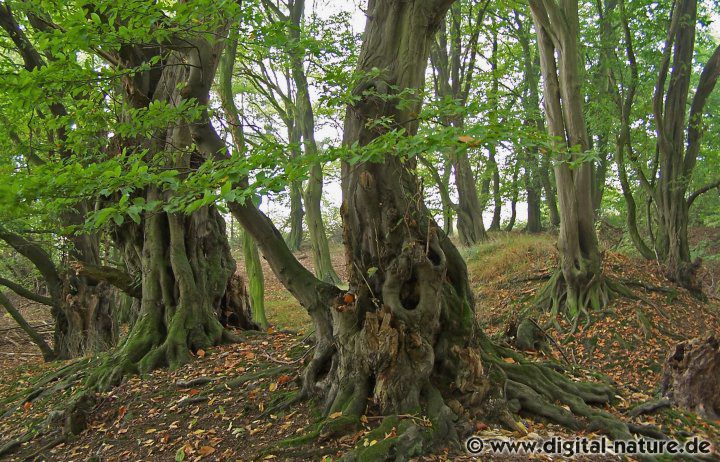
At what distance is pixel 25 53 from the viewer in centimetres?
839

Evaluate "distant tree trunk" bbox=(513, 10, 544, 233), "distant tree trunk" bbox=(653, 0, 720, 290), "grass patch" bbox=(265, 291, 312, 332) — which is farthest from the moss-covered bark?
"distant tree trunk" bbox=(513, 10, 544, 233)

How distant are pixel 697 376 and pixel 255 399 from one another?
16.7 ft

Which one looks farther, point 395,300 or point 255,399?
point 255,399

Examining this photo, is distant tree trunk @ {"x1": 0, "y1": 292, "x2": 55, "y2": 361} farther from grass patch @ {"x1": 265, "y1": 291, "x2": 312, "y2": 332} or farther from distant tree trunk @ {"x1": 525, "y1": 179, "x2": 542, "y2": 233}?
distant tree trunk @ {"x1": 525, "y1": 179, "x2": 542, "y2": 233}

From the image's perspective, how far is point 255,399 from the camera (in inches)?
193

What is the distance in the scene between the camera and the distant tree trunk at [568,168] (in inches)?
369

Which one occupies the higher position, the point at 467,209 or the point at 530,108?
the point at 530,108

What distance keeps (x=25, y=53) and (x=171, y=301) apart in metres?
5.07

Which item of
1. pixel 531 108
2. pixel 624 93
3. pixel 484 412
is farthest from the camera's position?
pixel 531 108

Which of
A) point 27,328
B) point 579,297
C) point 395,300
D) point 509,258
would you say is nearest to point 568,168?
point 579,297

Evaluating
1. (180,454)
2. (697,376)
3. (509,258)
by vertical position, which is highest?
(509,258)

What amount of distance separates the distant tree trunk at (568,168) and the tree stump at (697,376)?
3.76 m

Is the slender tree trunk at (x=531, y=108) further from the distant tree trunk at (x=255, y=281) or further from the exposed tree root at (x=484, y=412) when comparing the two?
the exposed tree root at (x=484, y=412)

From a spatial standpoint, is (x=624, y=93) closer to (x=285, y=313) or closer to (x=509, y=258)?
(x=509, y=258)
